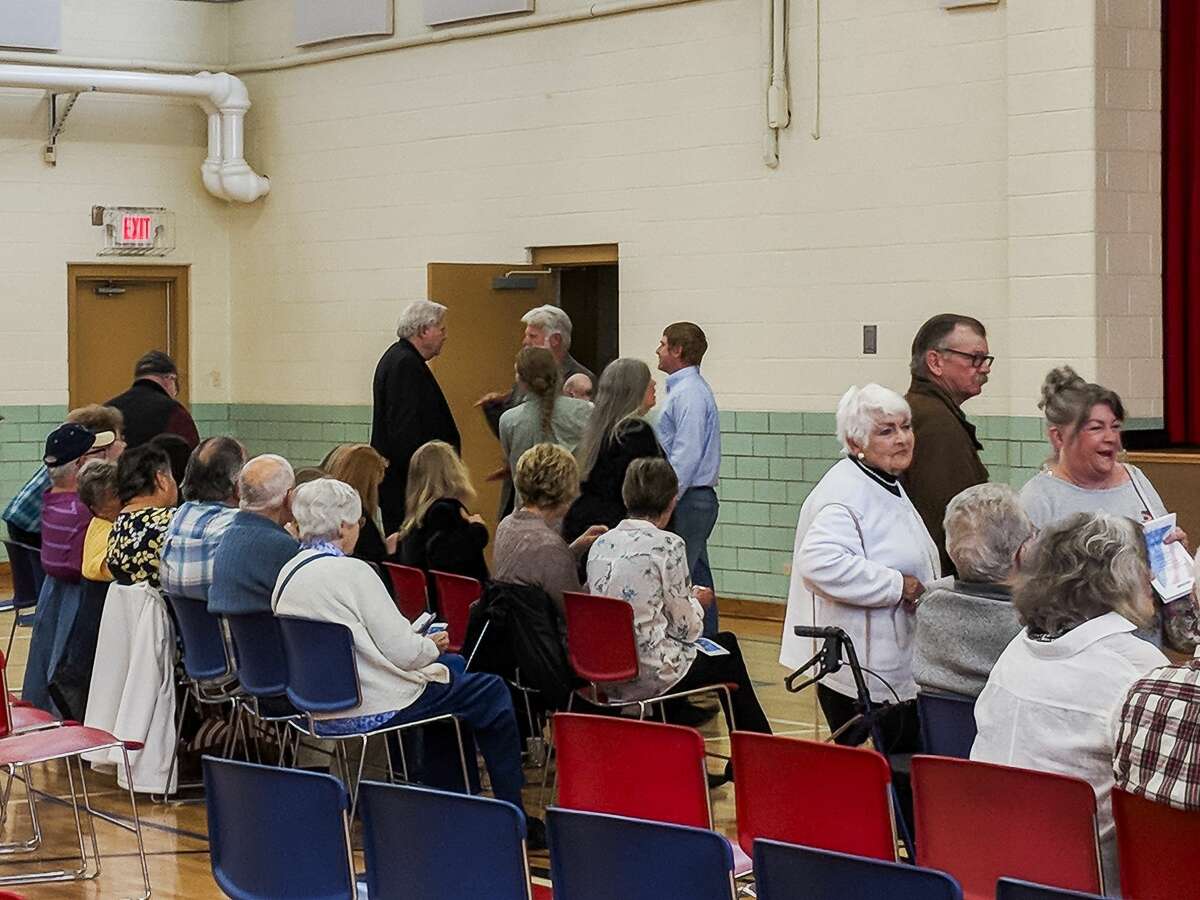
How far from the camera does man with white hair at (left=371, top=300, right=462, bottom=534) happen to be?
8367 millimetres

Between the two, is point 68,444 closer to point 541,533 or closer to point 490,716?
point 541,533

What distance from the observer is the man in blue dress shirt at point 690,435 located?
788cm

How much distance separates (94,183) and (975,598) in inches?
360

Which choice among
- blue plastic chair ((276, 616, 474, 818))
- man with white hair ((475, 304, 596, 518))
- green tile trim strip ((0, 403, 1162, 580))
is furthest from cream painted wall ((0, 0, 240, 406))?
blue plastic chair ((276, 616, 474, 818))

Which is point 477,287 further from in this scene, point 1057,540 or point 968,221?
point 1057,540

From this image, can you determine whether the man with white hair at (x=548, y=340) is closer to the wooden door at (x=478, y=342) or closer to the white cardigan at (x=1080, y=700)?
the wooden door at (x=478, y=342)

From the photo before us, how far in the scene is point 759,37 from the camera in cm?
947

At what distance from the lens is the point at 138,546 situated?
6098 mm

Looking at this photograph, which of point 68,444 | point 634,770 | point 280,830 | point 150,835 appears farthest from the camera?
point 68,444

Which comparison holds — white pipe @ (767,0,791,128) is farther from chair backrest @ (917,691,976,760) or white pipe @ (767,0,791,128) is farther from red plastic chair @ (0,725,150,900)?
chair backrest @ (917,691,976,760)

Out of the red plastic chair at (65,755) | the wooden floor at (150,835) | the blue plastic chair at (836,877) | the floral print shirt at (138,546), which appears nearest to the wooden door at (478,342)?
the wooden floor at (150,835)

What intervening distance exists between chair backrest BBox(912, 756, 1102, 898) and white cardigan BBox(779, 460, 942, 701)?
135 cm

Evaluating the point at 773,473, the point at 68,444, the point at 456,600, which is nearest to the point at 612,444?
the point at 456,600

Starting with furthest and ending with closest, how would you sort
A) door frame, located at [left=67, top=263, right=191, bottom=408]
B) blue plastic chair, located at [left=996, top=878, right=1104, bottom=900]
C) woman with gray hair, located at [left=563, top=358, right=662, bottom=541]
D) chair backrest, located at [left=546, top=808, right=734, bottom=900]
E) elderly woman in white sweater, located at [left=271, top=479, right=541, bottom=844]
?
door frame, located at [left=67, top=263, right=191, bottom=408], woman with gray hair, located at [left=563, top=358, right=662, bottom=541], elderly woman in white sweater, located at [left=271, top=479, right=541, bottom=844], chair backrest, located at [left=546, top=808, right=734, bottom=900], blue plastic chair, located at [left=996, top=878, right=1104, bottom=900]
